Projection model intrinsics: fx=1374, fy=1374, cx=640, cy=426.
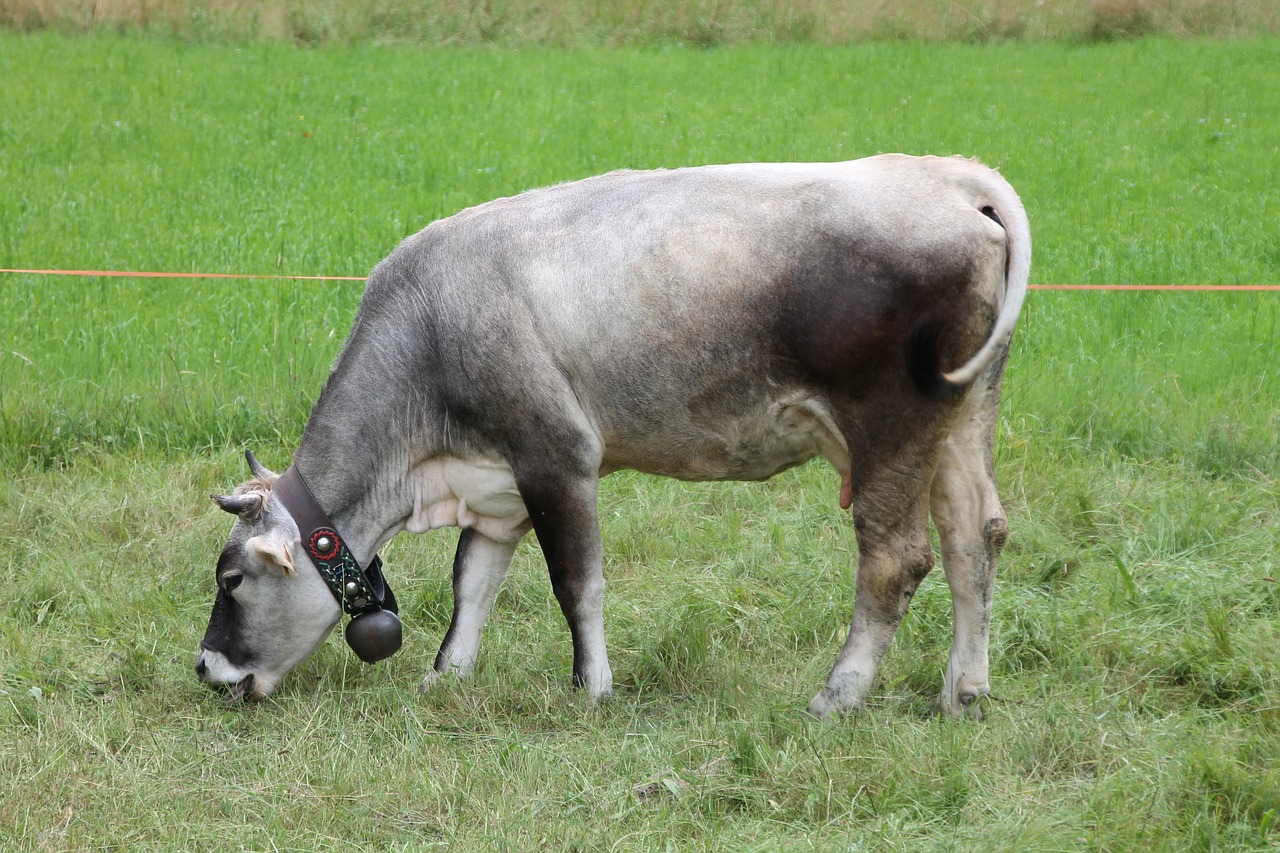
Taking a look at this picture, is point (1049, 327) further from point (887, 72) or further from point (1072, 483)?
point (887, 72)

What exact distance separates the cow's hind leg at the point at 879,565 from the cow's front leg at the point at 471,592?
1.38 meters

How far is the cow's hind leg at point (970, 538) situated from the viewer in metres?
4.91

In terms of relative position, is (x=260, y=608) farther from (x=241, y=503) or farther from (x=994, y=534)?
(x=994, y=534)

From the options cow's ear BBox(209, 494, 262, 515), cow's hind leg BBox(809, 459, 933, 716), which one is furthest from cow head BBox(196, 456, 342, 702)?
cow's hind leg BBox(809, 459, 933, 716)

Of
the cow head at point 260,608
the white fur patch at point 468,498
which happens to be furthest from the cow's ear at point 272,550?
the white fur patch at point 468,498

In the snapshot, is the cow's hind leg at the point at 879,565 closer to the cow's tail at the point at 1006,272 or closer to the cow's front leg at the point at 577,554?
the cow's tail at the point at 1006,272

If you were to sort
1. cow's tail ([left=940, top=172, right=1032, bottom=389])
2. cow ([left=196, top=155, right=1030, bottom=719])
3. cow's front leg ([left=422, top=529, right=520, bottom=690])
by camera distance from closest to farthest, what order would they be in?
1. cow's tail ([left=940, top=172, right=1032, bottom=389])
2. cow ([left=196, top=155, right=1030, bottom=719])
3. cow's front leg ([left=422, top=529, right=520, bottom=690])

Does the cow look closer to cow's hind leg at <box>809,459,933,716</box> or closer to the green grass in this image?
cow's hind leg at <box>809,459,933,716</box>

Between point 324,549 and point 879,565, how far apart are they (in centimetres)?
203

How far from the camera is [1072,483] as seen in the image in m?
6.65

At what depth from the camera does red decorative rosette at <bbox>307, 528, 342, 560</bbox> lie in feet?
16.7

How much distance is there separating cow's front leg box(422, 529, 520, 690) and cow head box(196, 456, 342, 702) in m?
0.47

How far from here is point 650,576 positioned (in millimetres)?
6184

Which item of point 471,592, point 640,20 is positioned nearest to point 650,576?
point 471,592
